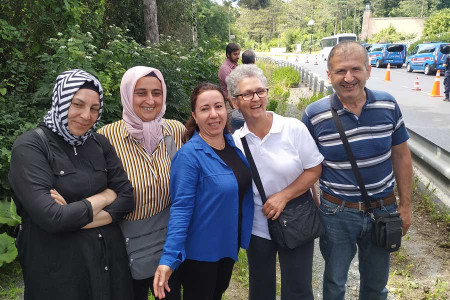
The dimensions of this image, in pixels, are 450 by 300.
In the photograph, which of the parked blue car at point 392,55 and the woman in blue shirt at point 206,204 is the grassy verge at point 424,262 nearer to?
the woman in blue shirt at point 206,204

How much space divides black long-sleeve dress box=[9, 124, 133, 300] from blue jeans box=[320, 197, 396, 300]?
4.17ft

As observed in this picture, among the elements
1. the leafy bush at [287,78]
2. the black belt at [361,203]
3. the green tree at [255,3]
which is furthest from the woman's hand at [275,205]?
the green tree at [255,3]

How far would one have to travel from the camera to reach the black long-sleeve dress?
164 centimetres

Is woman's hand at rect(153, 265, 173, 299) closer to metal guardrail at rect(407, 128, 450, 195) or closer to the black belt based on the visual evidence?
the black belt

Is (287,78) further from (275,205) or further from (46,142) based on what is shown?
(46,142)

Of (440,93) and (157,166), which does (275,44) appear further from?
(157,166)

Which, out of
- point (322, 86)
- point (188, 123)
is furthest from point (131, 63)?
point (322, 86)

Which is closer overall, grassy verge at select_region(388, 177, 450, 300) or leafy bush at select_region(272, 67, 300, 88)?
grassy verge at select_region(388, 177, 450, 300)

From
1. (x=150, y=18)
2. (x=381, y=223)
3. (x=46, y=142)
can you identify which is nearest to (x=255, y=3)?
(x=150, y=18)

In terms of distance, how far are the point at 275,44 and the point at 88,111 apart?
77678mm

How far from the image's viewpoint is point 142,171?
2.04 metres

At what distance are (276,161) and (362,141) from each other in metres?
0.54

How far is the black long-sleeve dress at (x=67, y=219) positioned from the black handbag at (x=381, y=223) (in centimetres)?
128

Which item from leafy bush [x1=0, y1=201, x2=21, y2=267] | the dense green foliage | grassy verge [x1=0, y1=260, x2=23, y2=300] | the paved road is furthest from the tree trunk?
the dense green foliage
